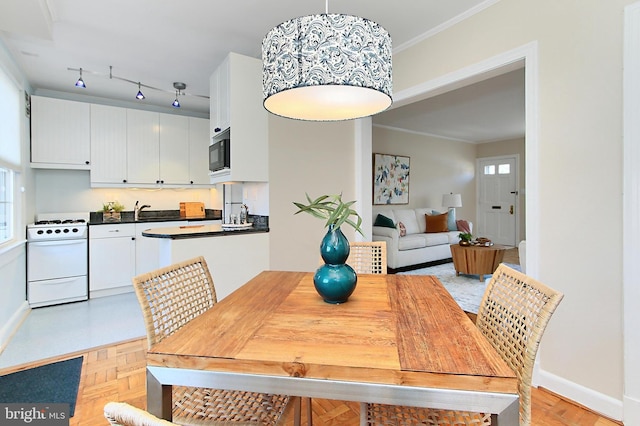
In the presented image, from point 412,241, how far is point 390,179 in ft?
4.96

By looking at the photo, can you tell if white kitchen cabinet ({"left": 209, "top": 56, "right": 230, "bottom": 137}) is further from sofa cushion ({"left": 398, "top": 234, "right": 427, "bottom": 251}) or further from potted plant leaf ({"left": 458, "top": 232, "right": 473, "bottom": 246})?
potted plant leaf ({"left": 458, "top": 232, "right": 473, "bottom": 246})

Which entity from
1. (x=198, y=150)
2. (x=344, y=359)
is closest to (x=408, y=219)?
(x=198, y=150)

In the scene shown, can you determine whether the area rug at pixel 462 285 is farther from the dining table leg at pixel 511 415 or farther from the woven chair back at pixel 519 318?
the dining table leg at pixel 511 415

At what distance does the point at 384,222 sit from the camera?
5473 mm

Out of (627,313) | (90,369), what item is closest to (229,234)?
(90,369)

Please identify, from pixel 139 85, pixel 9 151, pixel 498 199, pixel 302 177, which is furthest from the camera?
pixel 498 199

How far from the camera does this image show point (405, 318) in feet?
3.76

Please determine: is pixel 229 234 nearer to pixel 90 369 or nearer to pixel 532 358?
pixel 90 369

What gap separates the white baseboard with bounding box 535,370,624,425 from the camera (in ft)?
5.67

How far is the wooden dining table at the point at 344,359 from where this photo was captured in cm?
78

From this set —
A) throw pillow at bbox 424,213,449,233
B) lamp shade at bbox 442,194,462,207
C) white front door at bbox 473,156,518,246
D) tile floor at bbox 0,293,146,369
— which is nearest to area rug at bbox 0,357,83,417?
tile floor at bbox 0,293,146,369

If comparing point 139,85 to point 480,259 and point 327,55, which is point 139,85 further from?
point 480,259

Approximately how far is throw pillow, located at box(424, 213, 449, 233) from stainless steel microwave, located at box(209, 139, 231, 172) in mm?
4210

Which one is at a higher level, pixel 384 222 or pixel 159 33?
pixel 159 33
